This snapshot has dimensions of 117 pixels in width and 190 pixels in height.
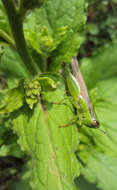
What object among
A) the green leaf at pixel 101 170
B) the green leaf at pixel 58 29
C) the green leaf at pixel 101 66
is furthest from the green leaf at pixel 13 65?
the green leaf at pixel 101 170

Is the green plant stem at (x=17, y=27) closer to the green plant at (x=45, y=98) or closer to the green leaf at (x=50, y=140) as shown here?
the green plant at (x=45, y=98)

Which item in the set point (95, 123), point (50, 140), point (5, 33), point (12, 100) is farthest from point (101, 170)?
point (5, 33)

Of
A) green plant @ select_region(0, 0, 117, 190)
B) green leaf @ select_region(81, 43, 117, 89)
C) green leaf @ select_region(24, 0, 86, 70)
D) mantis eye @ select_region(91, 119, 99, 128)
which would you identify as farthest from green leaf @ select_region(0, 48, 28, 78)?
mantis eye @ select_region(91, 119, 99, 128)

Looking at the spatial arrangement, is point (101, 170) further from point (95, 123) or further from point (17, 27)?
point (17, 27)

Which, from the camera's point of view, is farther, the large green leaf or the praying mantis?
the large green leaf

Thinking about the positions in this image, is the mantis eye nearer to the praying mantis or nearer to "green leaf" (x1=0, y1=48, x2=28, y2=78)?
the praying mantis

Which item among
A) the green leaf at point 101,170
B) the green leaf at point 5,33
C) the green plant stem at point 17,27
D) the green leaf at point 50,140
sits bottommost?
the green leaf at point 101,170

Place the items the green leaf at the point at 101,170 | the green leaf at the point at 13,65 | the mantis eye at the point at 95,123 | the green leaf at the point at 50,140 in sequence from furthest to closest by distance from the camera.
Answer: the green leaf at the point at 101,170 < the green leaf at the point at 13,65 < the mantis eye at the point at 95,123 < the green leaf at the point at 50,140
